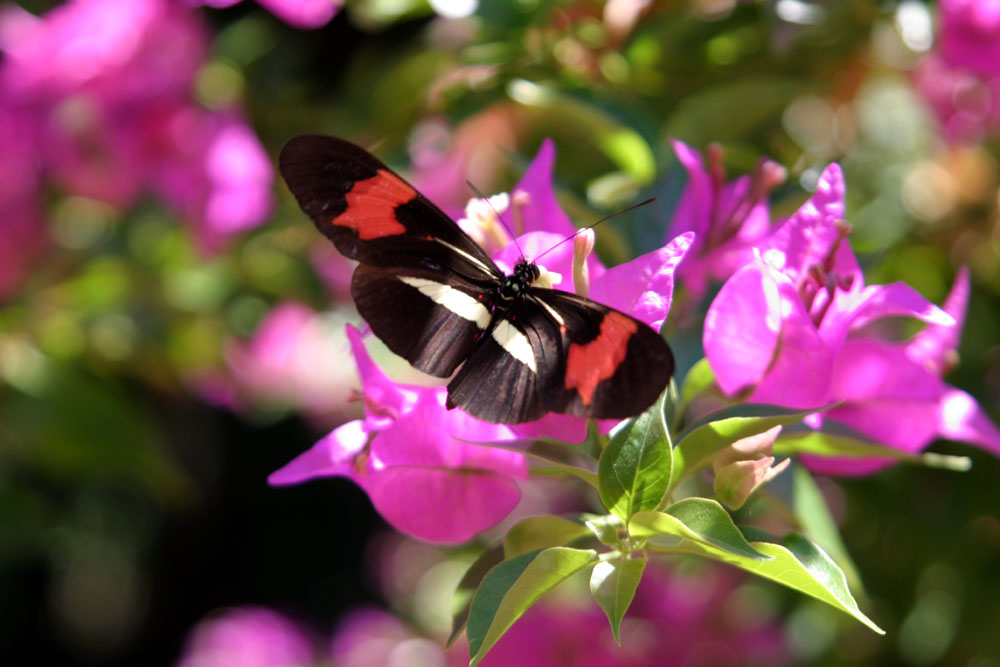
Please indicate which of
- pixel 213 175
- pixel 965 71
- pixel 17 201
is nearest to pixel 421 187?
pixel 213 175

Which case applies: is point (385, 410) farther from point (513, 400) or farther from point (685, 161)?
point (685, 161)

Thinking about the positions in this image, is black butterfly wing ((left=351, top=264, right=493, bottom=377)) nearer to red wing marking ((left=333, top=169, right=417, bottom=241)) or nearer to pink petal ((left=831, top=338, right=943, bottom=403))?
red wing marking ((left=333, top=169, right=417, bottom=241))

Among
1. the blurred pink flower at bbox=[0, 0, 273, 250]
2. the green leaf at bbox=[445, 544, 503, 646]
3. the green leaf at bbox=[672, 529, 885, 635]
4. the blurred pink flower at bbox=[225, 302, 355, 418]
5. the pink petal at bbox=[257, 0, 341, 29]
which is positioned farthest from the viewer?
the blurred pink flower at bbox=[225, 302, 355, 418]

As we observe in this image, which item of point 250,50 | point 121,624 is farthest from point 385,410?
point 121,624

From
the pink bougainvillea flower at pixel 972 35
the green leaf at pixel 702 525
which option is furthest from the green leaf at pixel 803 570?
the pink bougainvillea flower at pixel 972 35

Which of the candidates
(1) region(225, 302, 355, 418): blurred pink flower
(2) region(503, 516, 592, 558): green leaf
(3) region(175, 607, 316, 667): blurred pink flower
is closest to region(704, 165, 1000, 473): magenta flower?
(2) region(503, 516, 592, 558): green leaf

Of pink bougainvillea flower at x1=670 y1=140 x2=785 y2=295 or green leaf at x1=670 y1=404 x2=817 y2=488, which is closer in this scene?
green leaf at x1=670 y1=404 x2=817 y2=488
